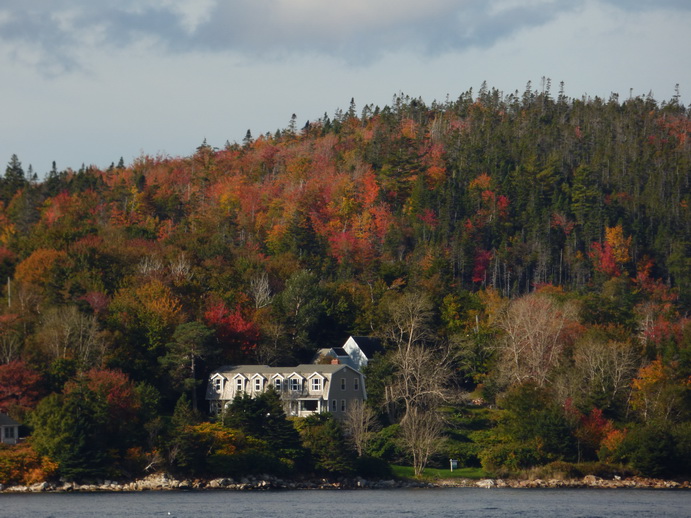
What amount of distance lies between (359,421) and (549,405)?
12998mm

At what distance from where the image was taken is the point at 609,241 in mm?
129125

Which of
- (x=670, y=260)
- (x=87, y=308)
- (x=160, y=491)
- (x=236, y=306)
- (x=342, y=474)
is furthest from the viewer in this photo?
(x=670, y=260)

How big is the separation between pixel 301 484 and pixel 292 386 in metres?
13.5

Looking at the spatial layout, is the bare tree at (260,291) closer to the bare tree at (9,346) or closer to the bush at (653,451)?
the bare tree at (9,346)

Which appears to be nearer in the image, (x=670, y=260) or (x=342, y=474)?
(x=342, y=474)

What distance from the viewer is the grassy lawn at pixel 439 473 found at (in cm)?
7312

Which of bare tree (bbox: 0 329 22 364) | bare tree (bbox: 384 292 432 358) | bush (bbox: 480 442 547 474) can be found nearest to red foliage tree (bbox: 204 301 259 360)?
bare tree (bbox: 384 292 432 358)

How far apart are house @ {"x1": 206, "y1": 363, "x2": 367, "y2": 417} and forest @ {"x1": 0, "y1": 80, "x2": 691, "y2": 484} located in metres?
2.00

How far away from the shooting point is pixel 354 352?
303 feet

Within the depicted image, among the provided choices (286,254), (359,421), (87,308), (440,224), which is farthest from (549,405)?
(440,224)

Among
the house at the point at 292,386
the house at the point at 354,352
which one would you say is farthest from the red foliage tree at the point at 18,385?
the house at the point at 354,352

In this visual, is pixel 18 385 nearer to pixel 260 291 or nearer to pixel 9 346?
pixel 9 346

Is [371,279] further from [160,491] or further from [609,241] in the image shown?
[160,491]

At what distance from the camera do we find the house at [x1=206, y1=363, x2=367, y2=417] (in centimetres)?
8244
